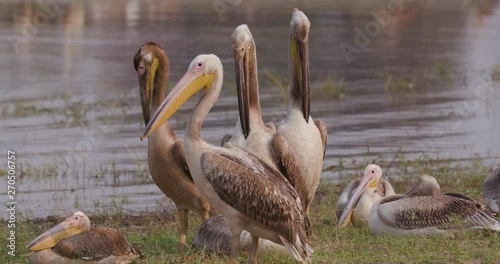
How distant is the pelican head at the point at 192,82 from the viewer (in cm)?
709

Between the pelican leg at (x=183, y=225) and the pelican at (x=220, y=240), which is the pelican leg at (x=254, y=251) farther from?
the pelican leg at (x=183, y=225)

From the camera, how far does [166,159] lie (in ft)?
27.9

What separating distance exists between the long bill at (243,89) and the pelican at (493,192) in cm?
236

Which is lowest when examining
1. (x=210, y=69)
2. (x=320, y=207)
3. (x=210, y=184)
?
(x=320, y=207)

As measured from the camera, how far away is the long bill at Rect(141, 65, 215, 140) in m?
7.04

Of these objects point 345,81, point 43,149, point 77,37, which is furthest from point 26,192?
point 77,37

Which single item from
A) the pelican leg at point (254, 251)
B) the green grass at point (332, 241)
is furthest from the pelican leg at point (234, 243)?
the green grass at point (332, 241)

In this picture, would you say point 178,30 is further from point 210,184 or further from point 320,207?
point 210,184

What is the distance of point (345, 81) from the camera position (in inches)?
767

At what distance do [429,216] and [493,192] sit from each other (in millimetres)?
1097

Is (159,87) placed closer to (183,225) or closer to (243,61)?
(243,61)

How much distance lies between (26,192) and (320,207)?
→ 3.00m

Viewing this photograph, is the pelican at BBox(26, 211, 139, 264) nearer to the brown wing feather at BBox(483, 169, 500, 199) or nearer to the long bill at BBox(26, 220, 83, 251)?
the long bill at BBox(26, 220, 83, 251)

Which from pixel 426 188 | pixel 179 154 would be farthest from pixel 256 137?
pixel 426 188
